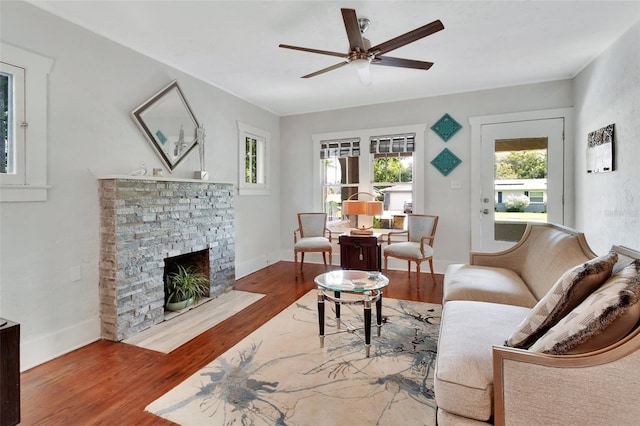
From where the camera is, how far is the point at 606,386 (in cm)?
102

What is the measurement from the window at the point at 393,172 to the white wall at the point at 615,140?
6.76 ft

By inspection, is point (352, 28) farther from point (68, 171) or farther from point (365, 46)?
point (68, 171)

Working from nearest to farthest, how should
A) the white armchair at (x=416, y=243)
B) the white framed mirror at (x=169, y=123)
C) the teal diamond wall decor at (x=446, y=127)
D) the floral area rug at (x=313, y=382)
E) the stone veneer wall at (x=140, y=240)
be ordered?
the floral area rug at (x=313, y=382)
the stone veneer wall at (x=140, y=240)
the white framed mirror at (x=169, y=123)
the white armchair at (x=416, y=243)
the teal diamond wall decor at (x=446, y=127)

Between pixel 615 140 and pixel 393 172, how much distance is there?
2.60 m

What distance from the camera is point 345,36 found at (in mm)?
2838

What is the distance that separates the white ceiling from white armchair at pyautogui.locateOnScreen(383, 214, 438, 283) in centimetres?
187

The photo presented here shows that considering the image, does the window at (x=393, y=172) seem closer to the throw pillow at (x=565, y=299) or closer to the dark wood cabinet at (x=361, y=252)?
the dark wood cabinet at (x=361, y=252)

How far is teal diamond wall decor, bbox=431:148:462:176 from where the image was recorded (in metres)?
4.55

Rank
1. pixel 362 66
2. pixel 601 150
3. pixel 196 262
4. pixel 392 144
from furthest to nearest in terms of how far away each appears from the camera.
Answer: pixel 392 144
pixel 196 262
pixel 601 150
pixel 362 66

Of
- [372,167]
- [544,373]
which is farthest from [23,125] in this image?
[372,167]

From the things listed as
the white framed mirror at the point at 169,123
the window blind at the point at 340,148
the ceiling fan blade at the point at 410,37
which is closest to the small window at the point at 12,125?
the white framed mirror at the point at 169,123

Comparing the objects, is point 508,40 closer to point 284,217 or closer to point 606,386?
point 606,386

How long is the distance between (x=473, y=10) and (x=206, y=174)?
310 centimetres

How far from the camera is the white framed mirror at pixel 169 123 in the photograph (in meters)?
3.13
